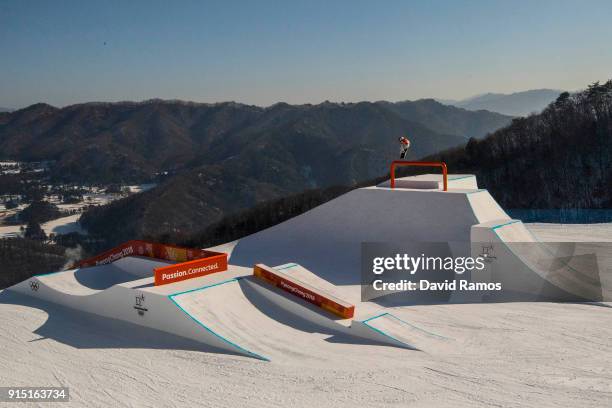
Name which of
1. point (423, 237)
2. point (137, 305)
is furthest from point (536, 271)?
point (137, 305)

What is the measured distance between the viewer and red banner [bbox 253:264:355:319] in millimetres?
14070

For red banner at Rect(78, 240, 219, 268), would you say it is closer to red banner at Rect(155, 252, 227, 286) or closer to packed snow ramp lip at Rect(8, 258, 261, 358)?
red banner at Rect(155, 252, 227, 286)

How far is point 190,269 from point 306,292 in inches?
143

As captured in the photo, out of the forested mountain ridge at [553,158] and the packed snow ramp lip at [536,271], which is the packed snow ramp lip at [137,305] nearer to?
the packed snow ramp lip at [536,271]

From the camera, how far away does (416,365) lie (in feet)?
35.9

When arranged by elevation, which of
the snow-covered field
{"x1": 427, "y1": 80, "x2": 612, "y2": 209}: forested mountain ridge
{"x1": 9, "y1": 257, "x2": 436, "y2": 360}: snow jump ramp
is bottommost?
the snow-covered field

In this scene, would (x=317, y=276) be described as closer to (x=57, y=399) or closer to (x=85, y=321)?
(x=85, y=321)

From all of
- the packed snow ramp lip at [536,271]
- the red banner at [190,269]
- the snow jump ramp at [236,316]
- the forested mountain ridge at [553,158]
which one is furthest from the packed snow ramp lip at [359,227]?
the forested mountain ridge at [553,158]

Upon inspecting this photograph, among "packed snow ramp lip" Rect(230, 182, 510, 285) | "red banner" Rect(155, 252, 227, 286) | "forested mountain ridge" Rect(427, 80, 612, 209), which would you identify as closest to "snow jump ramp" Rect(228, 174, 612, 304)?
"packed snow ramp lip" Rect(230, 182, 510, 285)

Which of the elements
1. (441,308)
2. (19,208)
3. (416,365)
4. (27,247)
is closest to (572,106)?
(441,308)

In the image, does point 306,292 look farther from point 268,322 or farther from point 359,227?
point 359,227

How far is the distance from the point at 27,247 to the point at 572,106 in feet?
350

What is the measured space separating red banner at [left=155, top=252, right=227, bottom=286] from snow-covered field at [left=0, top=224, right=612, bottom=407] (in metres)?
1.64

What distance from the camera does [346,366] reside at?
11.1 m
